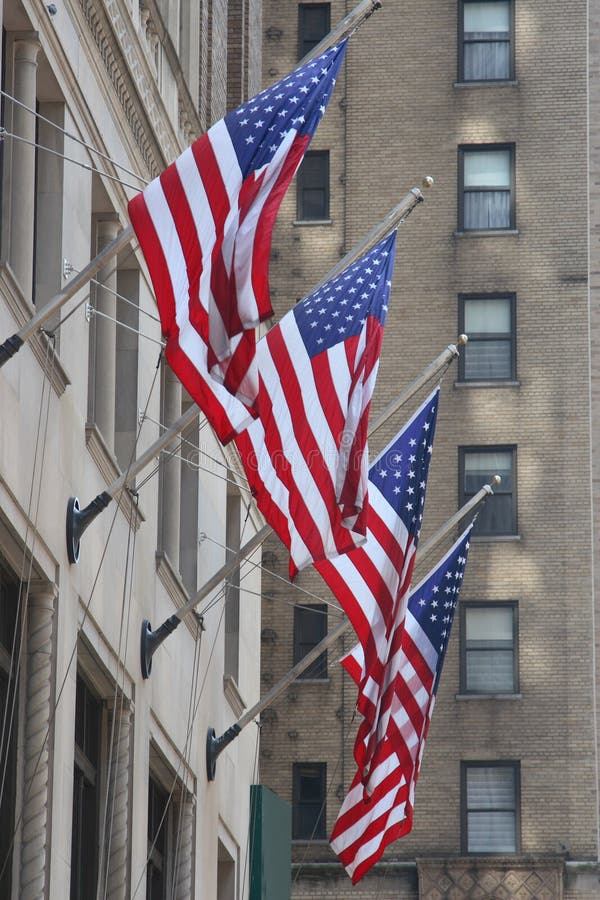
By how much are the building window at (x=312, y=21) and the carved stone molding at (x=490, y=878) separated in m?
17.7

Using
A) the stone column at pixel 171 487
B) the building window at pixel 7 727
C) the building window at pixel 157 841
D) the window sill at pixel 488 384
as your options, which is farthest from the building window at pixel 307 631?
the building window at pixel 7 727

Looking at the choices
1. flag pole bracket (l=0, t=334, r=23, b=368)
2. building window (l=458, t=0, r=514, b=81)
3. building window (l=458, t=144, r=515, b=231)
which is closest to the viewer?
flag pole bracket (l=0, t=334, r=23, b=368)

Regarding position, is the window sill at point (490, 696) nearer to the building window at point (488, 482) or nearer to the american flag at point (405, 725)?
the building window at point (488, 482)

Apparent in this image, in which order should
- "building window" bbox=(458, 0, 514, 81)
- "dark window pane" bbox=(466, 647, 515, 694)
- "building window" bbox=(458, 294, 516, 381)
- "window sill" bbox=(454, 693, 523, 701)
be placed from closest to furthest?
"window sill" bbox=(454, 693, 523, 701), "dark window pane" bbox=(466, 647, 515, 694), "building window" bbox=(458, 294, 516, 381), "building window" bbox=(458, 0, 514, 81)

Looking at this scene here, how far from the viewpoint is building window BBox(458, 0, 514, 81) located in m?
46.9

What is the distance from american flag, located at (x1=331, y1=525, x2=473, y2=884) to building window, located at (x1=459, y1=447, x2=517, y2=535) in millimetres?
20978

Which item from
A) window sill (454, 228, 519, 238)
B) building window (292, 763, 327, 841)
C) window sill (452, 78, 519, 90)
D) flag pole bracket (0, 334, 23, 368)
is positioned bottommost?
building window (292, 763, 327, 841)

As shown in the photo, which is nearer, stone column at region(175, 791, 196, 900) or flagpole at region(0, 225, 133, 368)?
flagpole at region(0, 225, 133, 368)

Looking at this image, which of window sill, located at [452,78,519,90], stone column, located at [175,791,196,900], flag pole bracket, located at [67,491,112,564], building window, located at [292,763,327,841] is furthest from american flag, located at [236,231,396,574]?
window sill, located at [452,78,519,90]

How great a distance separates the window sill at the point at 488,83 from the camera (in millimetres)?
46562

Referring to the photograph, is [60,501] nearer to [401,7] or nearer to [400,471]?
[400,471]

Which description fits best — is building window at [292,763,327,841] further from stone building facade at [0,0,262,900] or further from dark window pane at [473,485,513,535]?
stone building facade at [0,0,262,900]

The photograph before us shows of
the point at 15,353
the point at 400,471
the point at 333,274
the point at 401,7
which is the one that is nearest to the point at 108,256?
the point at 15,353

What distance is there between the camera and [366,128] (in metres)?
46.8
